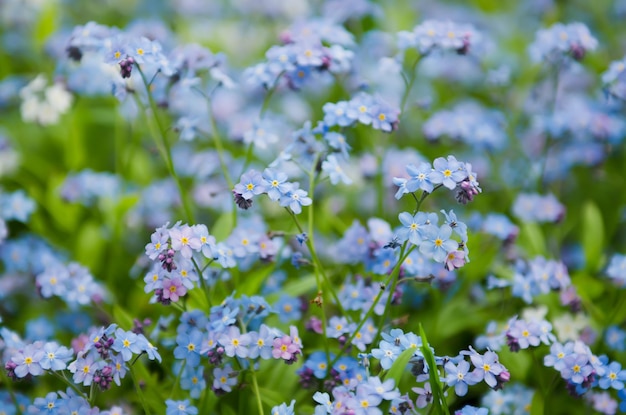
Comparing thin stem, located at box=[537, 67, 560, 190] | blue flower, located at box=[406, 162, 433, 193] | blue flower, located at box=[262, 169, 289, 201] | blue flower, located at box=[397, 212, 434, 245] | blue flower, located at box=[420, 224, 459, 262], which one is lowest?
thin stem, located at box=[537, 67, 560, 190]

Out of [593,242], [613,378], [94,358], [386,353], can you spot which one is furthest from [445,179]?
[593,242]

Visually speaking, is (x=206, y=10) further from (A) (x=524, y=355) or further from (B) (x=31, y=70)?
(A) (x=524, y=355)

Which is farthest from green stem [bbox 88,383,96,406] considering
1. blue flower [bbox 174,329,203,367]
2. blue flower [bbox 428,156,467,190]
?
blue flower [bbox 428,156,467,190]

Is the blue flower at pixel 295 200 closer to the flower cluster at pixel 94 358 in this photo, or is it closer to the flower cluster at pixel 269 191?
the flower cluster at pixel 269 191

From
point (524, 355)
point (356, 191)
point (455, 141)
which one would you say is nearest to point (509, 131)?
point (455, 141)

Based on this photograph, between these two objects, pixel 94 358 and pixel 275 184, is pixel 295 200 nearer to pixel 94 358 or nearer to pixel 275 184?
pixel 275 184

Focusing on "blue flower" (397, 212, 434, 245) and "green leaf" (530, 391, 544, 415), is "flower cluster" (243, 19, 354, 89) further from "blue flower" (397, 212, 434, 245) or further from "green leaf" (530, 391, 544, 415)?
"green leaf" (530, 391, 544, 415)
